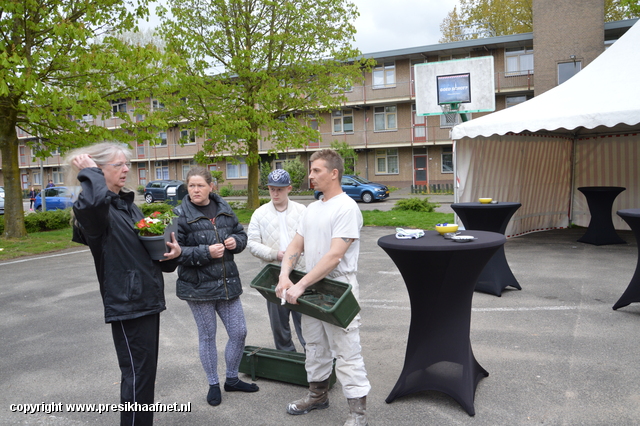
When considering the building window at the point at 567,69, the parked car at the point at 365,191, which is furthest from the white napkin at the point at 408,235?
the building window at the point at 567,69

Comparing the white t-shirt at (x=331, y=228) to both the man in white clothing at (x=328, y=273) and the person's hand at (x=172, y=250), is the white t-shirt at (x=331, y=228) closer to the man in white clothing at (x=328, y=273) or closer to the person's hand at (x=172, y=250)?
the man in white clothing at (x=328, y=273)

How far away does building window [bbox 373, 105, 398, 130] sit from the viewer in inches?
1425

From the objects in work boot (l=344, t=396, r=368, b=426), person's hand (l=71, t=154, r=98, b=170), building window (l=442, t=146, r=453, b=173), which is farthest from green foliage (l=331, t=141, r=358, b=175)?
person's hand (l=71, t=154, r=98, b=170)

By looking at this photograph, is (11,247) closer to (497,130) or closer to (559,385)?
(497,130)

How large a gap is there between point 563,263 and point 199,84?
13809mm

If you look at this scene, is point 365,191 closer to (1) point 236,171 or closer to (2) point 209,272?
(1) point 236,171

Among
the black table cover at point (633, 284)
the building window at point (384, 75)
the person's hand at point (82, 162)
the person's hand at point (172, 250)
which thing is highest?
the building window at point (384, 75)

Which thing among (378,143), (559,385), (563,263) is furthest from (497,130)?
(378,143)

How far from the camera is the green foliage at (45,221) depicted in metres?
16.2

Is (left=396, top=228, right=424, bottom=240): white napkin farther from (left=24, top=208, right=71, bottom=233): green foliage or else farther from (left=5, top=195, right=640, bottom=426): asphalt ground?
(left=24, top=208, right=71, bottom=233): green foliage

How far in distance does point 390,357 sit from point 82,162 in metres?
3.14

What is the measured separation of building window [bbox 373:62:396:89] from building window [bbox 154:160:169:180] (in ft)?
71.0

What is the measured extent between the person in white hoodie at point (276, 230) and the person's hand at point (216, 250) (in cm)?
68

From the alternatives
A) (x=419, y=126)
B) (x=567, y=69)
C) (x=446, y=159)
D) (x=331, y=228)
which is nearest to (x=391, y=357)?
(x=331, y=228)
